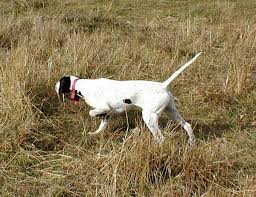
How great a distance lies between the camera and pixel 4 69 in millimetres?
5602

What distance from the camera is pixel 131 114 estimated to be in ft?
18.1

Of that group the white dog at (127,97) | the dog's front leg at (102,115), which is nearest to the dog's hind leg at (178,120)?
the white dog at (127,97)

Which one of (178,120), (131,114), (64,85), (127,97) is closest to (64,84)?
(64,85)

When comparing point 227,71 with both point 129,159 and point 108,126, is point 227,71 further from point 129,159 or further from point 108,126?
point 129,159

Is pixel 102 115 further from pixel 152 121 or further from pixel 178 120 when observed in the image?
Answer: pixel 178 120

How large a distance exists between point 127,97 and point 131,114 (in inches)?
30.5

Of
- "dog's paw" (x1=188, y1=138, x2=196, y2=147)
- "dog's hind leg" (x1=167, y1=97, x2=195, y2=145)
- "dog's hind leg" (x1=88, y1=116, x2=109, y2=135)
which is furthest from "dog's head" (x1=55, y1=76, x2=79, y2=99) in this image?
"dog's paw" (x1=188, y1=138, x2=196, y2=147)

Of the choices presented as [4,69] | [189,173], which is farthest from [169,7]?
[189,173]

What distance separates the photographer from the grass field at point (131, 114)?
13.0 ft

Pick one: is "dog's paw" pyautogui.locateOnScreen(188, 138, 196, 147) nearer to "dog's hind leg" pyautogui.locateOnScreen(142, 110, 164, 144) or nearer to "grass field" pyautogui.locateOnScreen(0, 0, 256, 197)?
"grass field" pyautogui.locateOnScreen(0, 0, 256, 197)

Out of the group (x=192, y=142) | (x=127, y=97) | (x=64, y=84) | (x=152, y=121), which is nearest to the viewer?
(x=192, y=142)

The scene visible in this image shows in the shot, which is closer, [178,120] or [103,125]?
[178,120]

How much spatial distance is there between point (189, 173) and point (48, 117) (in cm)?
196

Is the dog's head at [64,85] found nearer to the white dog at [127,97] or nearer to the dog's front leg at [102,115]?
the white dog at [127,97]
